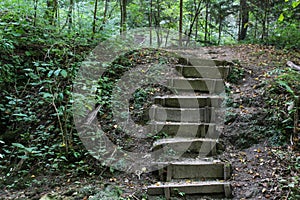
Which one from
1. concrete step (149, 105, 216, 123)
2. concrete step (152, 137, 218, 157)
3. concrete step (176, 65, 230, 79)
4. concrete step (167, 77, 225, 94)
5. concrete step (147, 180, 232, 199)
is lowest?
concrete step (147, 180, 232, 199)

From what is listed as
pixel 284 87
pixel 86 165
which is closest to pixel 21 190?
pixel 86 165

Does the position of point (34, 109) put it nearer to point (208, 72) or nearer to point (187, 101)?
point (187, 101)

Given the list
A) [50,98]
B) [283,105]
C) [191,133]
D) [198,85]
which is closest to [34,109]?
[50,98]

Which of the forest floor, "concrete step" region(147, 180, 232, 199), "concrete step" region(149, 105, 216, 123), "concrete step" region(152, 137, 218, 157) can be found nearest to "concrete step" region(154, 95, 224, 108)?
"concrete step" region(149, 105, 216, 123)

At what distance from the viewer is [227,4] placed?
11.1 meters

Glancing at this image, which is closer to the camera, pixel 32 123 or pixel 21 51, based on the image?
pixel 32 123

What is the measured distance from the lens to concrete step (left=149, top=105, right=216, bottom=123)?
4.49 meters

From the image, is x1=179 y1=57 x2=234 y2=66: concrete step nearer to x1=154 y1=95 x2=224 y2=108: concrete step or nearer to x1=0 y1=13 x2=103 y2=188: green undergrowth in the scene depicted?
x1=154 y1=95 x2=224 y2=108: concrete step

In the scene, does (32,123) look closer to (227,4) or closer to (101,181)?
(101,181)

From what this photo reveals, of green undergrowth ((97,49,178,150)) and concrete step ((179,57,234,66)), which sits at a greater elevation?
concrete step ((179,57,234,66))

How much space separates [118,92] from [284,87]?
9.69ft

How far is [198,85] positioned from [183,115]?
102 cm

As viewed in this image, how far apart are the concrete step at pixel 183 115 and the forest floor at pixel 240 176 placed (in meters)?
0.35

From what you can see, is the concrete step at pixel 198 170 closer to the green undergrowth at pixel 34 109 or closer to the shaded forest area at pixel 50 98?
the shaded forest area at pixel 50 98
